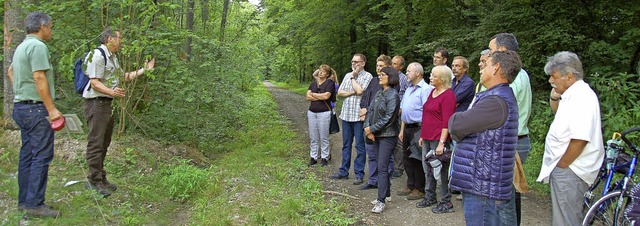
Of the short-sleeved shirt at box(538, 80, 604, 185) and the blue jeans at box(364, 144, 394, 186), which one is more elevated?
the short-sleeved shirt at box(538, 80, 604, 185)

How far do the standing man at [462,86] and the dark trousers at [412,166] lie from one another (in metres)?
0.70

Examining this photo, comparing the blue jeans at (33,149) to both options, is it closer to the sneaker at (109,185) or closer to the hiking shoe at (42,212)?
the hiking shoe at (42,212)

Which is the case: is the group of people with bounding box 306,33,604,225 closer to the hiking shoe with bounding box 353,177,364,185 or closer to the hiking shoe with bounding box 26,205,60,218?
the hiking shoe with bounding box 353,177,364,185

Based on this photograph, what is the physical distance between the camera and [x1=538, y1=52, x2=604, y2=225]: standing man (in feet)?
11.3

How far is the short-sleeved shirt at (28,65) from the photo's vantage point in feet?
14.3

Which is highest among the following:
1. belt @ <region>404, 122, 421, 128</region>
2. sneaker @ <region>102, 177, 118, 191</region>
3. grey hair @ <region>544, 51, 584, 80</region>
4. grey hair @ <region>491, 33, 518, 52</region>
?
grey hair @ <region>491, 33, 518, 52</region>

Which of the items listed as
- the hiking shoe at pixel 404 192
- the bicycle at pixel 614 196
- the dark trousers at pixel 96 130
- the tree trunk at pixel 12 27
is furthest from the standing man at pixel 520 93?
the tree trunk at pixel 12 27

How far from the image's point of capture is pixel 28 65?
4.40 metres

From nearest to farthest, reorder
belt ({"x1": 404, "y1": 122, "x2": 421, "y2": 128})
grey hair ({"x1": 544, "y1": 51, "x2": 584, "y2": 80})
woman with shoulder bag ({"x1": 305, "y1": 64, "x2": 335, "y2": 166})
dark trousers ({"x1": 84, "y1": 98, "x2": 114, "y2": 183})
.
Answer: grey hair ({"x1": 544, "y1": 51, "x2": 584, "y2": 80}), dark trousers ({"x1": 84, "y1": 98, "x2": 114, "y2": 183}), belt ({"x1": 404, "y1": 122, "x2": 421, "y2": 128}), woman with shoulder bag ({"x1": 305, "y1": 64, "x2": 335, "y2": 166})

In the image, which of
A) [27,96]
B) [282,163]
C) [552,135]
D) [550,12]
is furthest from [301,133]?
[552,135]

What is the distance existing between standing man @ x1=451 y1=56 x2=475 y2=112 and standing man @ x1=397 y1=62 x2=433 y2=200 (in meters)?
0.37

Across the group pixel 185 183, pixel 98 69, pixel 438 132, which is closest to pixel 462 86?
pixel 438 132

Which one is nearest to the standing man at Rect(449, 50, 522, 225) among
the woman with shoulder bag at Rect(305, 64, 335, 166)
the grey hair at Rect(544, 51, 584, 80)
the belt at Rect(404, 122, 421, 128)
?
the grey hair at Rect(544, 51, 584, 80)

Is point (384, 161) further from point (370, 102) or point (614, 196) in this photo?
point (614, 196)
